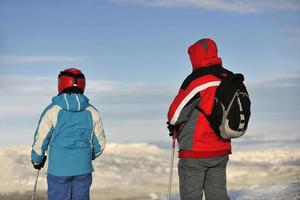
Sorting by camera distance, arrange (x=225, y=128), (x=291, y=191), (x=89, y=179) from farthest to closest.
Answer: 1. (x=291, y=191)
2. (x=89, y=179)
3. (x=225, y=128)

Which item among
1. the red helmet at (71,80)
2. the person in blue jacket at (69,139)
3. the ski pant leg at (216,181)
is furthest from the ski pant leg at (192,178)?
the red helmet at (71,80)

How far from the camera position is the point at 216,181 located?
26.2 feet

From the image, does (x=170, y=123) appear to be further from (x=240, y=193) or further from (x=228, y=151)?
(x=240, y=193)

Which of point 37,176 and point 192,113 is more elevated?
point 192,113

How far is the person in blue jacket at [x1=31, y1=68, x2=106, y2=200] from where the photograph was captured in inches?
316

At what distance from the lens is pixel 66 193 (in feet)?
26.7

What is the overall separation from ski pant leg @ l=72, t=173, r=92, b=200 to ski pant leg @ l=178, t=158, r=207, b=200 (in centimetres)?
125

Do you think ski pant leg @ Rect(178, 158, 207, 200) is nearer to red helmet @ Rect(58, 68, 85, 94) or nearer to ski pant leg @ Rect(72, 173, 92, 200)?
ski pant leg @ Rect(72, 173, 92, 200)

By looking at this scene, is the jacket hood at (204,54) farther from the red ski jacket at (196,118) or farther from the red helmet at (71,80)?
the red helmet at (71,80)

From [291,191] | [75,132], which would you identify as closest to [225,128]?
[75,132]

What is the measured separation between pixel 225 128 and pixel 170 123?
686 mm

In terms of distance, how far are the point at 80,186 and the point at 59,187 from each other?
271 mm

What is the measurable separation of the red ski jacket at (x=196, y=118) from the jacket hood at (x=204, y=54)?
0.17m

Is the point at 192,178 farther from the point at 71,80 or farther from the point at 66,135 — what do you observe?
the point at 71,80
